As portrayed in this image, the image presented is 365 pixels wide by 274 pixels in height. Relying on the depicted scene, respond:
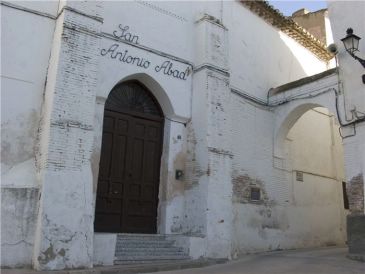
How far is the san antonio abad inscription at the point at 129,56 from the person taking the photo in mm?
8750

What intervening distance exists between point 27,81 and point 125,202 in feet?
10.3

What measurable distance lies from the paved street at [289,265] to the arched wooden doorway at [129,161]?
183 centimetres

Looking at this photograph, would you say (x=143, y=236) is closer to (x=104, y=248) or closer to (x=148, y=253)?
(x=148, y=253)

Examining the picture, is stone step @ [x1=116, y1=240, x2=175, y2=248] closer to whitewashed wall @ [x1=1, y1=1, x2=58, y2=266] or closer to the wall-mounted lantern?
whitewashed wall @ [x1=1, y1=1, x2=58, y2=266]

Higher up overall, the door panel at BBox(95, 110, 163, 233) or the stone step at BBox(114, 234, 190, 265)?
the door panel at BBox(95, 110, 163, 233)

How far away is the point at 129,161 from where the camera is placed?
29.6 feet

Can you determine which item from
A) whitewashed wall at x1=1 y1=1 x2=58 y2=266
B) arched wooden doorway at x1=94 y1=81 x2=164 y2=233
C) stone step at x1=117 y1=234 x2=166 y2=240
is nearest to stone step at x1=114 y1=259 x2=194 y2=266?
stone step at x1=117 y1=234 x2=166 y2=240

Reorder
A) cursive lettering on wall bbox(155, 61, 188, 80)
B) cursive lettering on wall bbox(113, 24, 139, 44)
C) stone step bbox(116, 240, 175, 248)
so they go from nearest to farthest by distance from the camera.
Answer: stone step bbox(116, 240, 175, 248)
cursive lettering on wall bbox(113, 24, 139, 44)
cursive lettering on wall bbox(155, 61, 188, 80)

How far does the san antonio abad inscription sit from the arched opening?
4116mm

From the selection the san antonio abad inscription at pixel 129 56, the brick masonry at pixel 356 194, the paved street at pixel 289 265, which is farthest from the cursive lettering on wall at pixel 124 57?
the brick masonry at pixel 356 194

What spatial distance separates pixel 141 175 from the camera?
9.17 m

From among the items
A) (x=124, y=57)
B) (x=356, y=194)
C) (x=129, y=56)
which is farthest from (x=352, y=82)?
(x=124, y=57)

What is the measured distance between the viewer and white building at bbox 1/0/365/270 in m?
7.12

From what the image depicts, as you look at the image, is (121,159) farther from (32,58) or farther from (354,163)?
(354,163)
